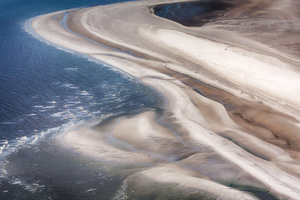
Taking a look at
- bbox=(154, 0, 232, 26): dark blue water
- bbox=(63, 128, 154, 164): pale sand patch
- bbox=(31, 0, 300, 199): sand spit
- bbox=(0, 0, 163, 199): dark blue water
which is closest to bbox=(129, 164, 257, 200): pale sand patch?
bbox=(31, 0, 300, 199): sand spit

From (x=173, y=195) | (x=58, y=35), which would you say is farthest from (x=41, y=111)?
(x=58, y=35)

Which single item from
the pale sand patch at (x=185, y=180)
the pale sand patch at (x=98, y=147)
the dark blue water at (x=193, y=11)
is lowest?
the pale sand patch at (x=185, y=180)

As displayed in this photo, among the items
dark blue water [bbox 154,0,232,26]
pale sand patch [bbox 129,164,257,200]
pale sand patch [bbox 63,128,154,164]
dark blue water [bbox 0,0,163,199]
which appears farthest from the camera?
dark blue water [bbox 154,0,232,26]

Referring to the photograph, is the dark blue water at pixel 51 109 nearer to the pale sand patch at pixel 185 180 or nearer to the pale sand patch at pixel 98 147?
the pale sand patch at pixel 98 147

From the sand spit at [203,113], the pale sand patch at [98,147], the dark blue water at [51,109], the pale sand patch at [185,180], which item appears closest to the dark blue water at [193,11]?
the sand spit at [203,113]

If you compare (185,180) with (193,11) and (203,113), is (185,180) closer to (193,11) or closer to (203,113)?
(203,113)

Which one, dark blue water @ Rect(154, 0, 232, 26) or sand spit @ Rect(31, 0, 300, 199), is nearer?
sand spit @ Rect(31, 0, 300, 199)

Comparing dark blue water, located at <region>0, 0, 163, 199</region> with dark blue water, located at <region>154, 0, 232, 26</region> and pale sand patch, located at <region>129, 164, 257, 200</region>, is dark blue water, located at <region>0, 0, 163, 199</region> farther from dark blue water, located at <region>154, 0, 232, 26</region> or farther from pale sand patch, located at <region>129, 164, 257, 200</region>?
dark blue water, located at <region>154, 0, 232, 26</region>

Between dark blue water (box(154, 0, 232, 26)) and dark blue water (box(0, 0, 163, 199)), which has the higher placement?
dark blue water (box(154, 0, 232, 26))
